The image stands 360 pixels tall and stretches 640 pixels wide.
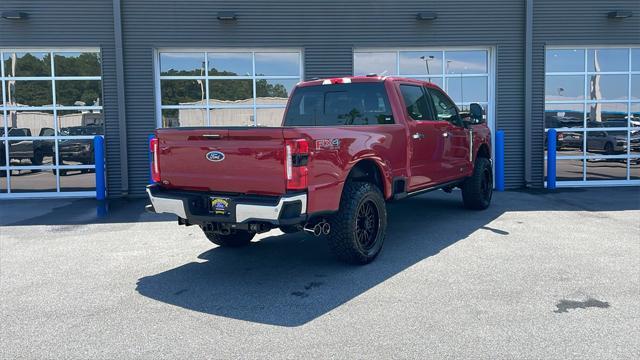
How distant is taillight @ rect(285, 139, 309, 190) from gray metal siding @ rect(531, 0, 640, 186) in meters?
8.94

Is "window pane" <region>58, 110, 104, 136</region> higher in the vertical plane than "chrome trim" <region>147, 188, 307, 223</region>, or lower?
higher

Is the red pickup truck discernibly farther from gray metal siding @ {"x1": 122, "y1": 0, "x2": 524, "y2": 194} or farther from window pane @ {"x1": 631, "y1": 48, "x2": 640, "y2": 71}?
window pane @ {"x1": 631, "y1": 48, "x2": 640, "y2": 71}

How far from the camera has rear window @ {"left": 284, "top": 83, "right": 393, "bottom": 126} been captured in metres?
7.08

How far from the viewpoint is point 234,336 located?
13.9 feet

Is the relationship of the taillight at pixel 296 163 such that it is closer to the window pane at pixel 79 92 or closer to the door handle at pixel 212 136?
the door handle at pixel 212 136

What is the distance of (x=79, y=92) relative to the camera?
12172 millimetres

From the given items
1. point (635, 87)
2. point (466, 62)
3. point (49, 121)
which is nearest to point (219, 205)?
point (49, 121)

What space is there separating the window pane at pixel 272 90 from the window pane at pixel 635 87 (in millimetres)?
7693

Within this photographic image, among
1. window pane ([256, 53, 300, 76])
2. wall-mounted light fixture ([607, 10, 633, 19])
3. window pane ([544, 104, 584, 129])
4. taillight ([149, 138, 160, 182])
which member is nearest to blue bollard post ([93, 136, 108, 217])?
window pane ([256, 53, 300, 76])

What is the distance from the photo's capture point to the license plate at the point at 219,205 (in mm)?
5375

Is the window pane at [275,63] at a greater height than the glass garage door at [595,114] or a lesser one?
greater

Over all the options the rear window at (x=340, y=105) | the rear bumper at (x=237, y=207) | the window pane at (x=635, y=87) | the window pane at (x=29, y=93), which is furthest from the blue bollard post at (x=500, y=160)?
the window pane at (x=29, y=93)

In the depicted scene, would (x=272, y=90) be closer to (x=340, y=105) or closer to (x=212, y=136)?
(x=340, y=105)

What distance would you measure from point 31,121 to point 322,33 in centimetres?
650
